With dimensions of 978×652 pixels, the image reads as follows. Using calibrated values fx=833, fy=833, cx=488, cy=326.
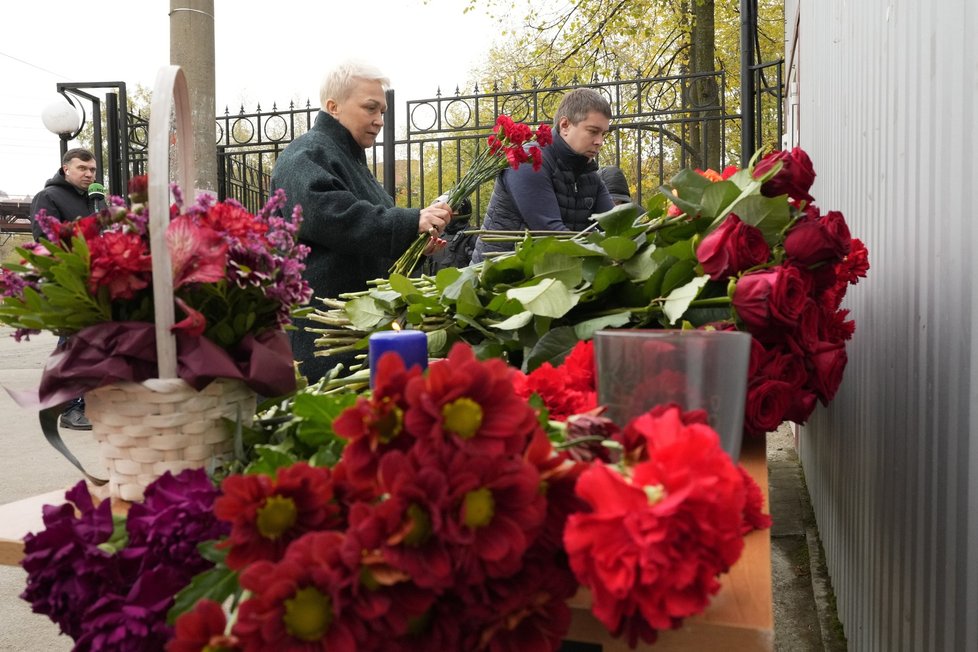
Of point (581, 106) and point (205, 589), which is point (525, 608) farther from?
point (581, 106)

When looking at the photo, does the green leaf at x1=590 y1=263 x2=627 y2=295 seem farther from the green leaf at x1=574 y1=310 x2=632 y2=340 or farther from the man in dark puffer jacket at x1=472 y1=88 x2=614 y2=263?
the man in dark puffer jacket at x1=472 y1=88 x2=614 y2=263

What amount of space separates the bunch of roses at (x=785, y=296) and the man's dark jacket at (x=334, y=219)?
1375 mm

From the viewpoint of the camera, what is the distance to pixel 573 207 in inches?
132

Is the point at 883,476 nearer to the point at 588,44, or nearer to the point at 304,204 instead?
the point at 304,204

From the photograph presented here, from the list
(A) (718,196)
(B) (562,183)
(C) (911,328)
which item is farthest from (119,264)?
(B) (562,183)

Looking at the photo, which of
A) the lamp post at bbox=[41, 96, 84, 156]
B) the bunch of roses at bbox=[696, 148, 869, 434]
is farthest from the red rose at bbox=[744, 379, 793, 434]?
the lamp post at bbox=[41, 96, 84, 156]

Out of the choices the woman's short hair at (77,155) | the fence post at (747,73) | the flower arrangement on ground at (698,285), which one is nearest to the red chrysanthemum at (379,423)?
the flower arrangement on ground at (698,285)

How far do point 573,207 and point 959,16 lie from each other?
2.44m

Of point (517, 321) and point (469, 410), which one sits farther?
point (517, 321)

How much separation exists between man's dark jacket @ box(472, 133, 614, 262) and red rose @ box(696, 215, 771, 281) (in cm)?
183

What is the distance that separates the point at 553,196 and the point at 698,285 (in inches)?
79.4

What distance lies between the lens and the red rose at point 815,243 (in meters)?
1.13

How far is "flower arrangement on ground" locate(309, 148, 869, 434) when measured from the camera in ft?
3.62

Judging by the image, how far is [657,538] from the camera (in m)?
0.49
